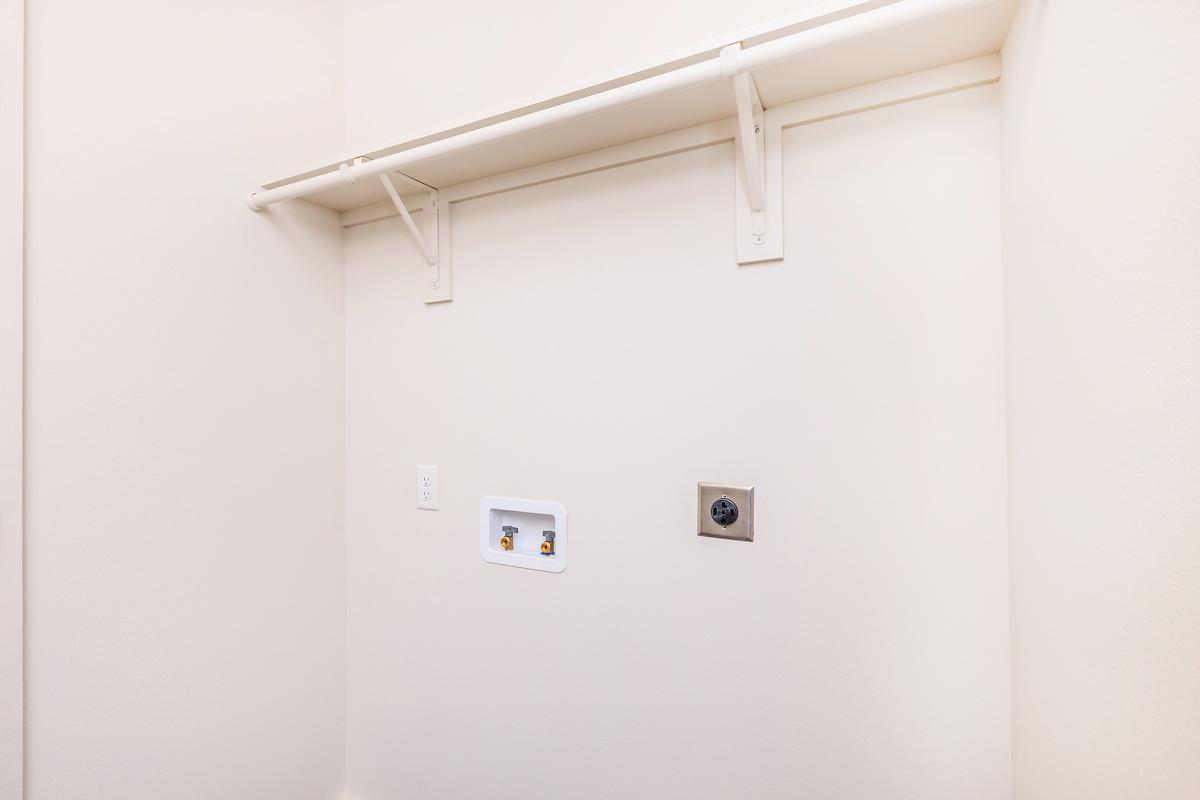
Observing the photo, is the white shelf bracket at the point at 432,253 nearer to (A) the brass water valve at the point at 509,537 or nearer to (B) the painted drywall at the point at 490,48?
(B) the painted drywall at the point at 490,48

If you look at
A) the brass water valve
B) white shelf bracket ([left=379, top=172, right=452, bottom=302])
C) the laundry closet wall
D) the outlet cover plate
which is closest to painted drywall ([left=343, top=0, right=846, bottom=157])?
the laundry closet wall

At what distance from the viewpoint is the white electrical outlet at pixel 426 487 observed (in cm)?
127

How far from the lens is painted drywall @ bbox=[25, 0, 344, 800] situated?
0.90m

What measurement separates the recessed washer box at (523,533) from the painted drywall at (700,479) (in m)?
0.03

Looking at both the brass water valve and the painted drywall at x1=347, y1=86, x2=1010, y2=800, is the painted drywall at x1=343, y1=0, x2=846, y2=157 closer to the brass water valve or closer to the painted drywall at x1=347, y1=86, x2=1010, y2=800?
the painted drywall at x1=347, y1=86, x2=1010, y2=800

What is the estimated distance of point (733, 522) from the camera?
95 centimetres

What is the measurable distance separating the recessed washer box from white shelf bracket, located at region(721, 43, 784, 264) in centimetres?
67

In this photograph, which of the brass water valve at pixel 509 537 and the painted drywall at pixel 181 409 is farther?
the brass water valve at pixel 509 537

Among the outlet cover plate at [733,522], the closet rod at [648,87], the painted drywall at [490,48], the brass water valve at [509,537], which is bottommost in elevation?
the brass water valve at [509,537]

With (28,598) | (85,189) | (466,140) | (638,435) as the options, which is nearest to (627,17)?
(466,140)

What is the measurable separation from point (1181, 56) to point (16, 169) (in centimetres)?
150

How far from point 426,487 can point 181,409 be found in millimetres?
538

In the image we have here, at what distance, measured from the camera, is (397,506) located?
1324 mm

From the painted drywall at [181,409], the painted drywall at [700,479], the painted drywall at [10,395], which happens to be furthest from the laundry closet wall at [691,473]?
the painted drywall at [10,395]
